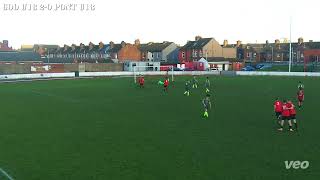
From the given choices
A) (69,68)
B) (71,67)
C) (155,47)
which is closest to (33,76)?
(69,68)

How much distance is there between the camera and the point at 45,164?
13062 mm

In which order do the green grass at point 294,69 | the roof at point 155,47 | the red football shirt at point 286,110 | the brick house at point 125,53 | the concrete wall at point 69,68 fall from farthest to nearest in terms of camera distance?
the roof at point 155,47, the brick house at point 125,53, the green grass at point 294,69, the concrete wall at point 69,68, the red football shirt at point 286,110

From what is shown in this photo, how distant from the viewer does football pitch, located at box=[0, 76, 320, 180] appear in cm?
1215

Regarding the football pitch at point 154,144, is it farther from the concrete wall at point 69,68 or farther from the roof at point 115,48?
the roof at point 115,48

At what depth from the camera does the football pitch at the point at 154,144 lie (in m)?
12.1

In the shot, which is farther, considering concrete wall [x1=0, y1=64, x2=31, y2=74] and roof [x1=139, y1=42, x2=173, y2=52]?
roof [x1=139, y1=42, x2=173, y2=52]

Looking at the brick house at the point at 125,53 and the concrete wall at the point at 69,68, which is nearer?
the concrete wall at the point at 69,68

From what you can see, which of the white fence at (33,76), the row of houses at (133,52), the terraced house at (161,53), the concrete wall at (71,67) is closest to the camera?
the white fence at (33,76)

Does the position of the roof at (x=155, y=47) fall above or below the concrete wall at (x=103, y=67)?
above

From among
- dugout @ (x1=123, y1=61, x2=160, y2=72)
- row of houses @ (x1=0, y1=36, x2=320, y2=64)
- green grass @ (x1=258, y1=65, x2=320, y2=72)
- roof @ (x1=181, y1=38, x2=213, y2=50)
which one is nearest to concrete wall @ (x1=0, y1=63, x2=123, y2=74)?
dugout @ (x1=123, y1=61, x2=160, y2=72)

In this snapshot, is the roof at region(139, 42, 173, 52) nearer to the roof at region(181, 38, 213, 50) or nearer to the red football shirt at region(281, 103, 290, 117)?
the roof at region(181, 38, 213, 50)

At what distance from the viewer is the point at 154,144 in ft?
52.1

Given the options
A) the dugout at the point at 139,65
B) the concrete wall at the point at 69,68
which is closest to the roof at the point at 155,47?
the dugout at the point at 139,65

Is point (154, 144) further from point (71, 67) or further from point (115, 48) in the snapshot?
point (115, 48)
